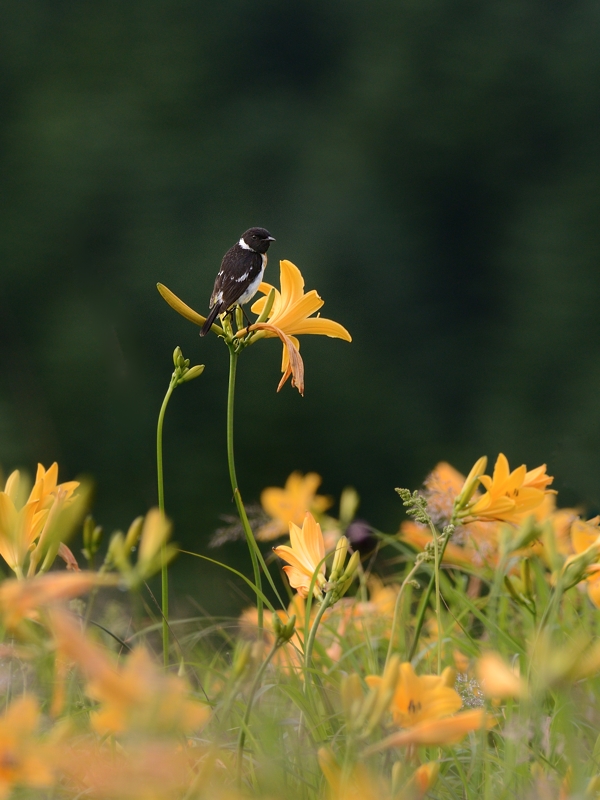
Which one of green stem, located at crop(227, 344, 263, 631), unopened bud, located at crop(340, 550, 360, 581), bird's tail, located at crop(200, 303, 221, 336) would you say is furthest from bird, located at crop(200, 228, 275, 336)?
unopened bud, located at crop(340, 550, 360, 581)

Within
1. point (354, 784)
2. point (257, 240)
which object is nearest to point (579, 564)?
point (354, 784)

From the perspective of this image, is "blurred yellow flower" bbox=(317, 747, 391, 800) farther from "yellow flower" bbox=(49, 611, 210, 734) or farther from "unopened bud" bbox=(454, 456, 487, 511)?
"unopened bud" bbox=(454, 456, 487, 511)

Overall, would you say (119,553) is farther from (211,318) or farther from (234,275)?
(234,275)

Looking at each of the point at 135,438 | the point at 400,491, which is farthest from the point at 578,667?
the point at 135,438

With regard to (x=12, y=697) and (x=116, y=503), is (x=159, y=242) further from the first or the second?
(x=12, y=697)

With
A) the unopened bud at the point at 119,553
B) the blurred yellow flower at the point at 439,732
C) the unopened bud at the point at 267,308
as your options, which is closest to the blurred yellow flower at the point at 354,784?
the blurred yellow flower at the point at 439,732
